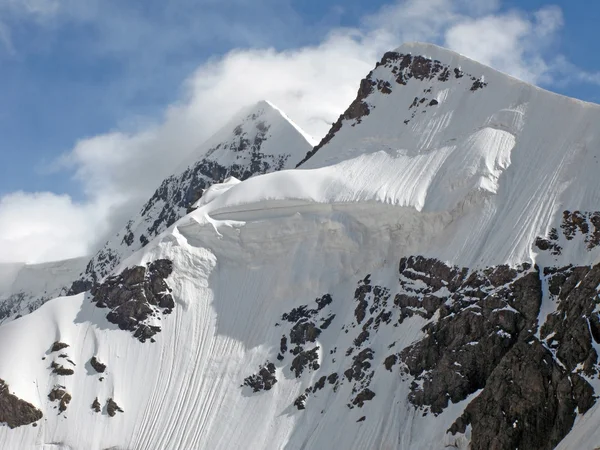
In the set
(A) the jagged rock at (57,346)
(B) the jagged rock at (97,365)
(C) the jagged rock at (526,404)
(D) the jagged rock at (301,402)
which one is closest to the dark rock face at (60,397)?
(B) the jagged rock at (97,365)

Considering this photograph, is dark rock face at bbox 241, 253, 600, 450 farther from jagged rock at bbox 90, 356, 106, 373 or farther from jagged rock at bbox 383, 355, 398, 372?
jagged rock at bbox 90, 356, 106, 373

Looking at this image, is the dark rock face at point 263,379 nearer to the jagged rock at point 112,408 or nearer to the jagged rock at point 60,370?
the jagged rock at point 112,408

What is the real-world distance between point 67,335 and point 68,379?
7847mm

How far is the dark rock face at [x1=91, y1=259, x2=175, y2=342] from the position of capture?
136m

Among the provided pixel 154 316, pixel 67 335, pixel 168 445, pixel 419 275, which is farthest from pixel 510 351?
pixel 67 335

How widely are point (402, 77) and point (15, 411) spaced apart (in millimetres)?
73533

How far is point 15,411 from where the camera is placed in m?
126

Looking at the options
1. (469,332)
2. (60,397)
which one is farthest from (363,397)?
(60,397)

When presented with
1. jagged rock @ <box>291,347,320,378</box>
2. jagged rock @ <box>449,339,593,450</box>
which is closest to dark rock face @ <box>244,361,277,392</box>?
jagged rock @ <box>291,347,320,378</box>

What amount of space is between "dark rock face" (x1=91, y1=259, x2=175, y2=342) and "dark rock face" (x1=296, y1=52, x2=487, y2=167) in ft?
95.3

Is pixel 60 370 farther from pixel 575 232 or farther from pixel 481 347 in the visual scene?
pixel 575 232

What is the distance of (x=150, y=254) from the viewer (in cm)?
14262

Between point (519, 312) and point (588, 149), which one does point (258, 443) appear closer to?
point (519, 312)

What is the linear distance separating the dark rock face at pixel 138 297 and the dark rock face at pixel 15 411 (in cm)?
1637
